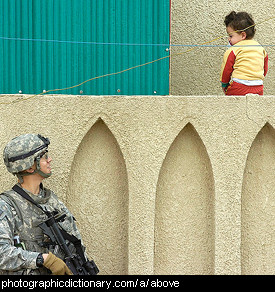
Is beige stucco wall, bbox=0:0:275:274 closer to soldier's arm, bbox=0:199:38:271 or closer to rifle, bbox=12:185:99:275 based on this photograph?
rifle, bbox=12:185:99:275

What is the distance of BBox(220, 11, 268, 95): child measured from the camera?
5.71 metres

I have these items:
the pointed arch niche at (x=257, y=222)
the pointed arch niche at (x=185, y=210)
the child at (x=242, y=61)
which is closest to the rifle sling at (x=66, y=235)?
the pointed arch niche at (x=185, y=210)

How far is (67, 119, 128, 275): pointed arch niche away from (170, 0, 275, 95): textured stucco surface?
1.68 meters

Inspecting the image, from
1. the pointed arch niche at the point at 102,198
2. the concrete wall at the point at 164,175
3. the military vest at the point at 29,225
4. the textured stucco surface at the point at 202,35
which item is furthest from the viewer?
the textured stucco surface at the point at 202,35

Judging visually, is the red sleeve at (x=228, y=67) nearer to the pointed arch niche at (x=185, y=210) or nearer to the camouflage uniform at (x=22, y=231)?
the pointed arch niche at (x=185, y=210)

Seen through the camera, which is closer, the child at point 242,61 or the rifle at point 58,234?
the rifle at point 58,234

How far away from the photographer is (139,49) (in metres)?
5.89

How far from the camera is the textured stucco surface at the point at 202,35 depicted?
6.75m

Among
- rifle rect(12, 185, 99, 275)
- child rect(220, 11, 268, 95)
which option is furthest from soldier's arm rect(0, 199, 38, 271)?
child rect(220, 11, 268, 95)

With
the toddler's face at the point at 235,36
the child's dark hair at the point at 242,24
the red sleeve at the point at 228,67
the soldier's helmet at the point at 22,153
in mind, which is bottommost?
the soldier's helmet at the point at 22,153

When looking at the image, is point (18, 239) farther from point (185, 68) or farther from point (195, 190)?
point (185, 68)

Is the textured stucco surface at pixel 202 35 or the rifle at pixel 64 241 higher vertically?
the textured stucco surface at pixel 202 35

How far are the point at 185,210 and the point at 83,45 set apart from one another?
1575 mm

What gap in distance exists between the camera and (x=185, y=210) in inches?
211
